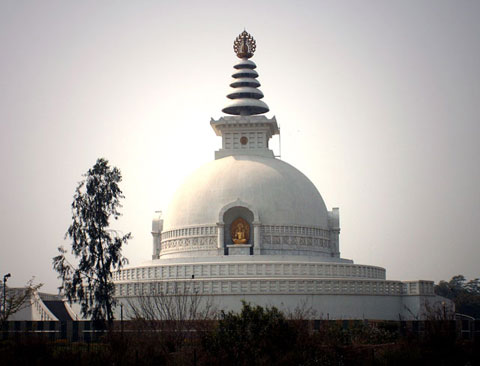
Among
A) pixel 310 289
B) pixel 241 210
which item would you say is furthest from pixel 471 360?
pixel 241 210

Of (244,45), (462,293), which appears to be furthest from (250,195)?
(462,293)

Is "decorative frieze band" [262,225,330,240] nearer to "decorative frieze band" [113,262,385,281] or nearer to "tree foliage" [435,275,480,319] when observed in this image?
"decorative frieze band" [113,262,385,281]

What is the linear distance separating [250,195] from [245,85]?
37.5 feet

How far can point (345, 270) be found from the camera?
160 ft

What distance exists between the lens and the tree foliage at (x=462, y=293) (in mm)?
73287

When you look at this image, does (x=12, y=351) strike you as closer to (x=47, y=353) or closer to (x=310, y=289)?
(x=47, y=353)

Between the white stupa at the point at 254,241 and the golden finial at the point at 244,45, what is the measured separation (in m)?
0.08

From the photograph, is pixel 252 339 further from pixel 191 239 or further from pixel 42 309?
pixel 191 239

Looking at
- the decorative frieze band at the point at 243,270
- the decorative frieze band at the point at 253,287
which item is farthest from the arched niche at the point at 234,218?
the decorative frieze band at the point at 253,287

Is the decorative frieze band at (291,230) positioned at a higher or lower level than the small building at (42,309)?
higher

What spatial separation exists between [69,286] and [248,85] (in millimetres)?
26359

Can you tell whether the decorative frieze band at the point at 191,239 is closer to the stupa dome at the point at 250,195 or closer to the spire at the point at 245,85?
the stupa dome at the point at 250,195

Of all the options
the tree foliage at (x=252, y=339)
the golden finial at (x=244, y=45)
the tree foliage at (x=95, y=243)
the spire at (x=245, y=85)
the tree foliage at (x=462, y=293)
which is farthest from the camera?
the tree foliage at (x=462, y=293)

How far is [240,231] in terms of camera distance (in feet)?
173
